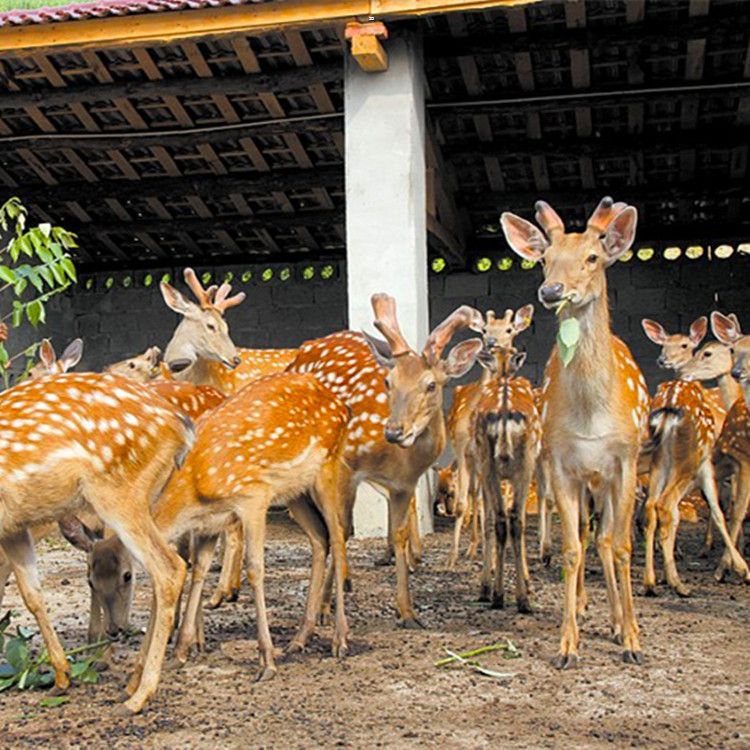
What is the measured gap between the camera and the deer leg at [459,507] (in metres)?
7.84

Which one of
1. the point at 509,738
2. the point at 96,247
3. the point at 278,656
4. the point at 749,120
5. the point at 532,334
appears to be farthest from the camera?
the point at 96,247

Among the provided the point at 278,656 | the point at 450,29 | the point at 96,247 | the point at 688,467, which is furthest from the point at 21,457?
the point at 96,247

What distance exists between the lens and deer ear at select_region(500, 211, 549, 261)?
5.34 metres

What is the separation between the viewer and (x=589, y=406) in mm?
5191

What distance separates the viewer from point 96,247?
1473 cm

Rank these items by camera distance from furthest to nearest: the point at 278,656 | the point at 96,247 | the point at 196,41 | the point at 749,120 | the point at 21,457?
the point at 96,247 → the point at 749,120 → the point at 196,41 → the point at 278,656 → the point at 21,457

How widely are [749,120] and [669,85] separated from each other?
1381 mm

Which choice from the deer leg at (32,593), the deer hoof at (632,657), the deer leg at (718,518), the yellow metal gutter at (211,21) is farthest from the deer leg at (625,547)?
the yellow metal gutter at (211,21)

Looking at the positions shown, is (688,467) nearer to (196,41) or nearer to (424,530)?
(424,530)

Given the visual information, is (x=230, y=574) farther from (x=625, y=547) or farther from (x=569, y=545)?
(x=625, y=547)

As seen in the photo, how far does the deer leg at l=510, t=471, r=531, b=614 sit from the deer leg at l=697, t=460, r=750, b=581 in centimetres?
152

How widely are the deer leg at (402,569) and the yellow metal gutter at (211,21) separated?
4240mm

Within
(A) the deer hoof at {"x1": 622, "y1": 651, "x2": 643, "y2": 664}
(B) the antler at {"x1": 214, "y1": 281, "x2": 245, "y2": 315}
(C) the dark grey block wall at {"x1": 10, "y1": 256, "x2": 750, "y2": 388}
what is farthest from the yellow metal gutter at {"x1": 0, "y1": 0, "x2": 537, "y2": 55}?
(A) the deer hoof at {"x1": 622, "y1": 651, "x2": 643, "y2": 664}

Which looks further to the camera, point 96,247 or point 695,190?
point 96,247
